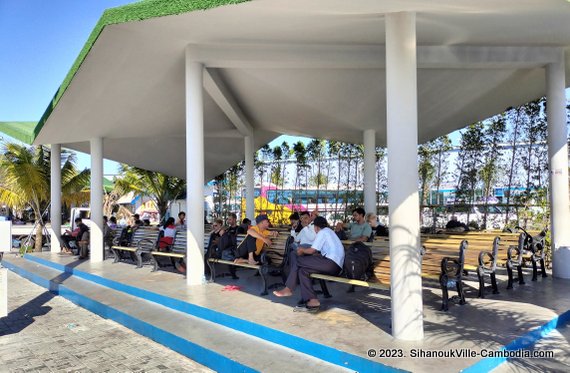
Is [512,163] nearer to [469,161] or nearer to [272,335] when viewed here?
[469,161]

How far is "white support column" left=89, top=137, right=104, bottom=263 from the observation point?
1027 centimetres

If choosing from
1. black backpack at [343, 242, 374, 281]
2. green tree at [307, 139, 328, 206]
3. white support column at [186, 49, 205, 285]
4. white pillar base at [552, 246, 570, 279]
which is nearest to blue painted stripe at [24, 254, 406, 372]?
white support column at [186, 49, 205, 285]

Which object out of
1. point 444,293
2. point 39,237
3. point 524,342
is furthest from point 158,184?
point 524,342

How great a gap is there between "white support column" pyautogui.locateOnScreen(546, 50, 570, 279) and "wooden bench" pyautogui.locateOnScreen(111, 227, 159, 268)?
24.3 feet

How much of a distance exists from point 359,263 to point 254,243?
2079 mm

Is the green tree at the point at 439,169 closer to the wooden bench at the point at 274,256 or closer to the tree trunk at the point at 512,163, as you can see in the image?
the tree trunk at the point at 512,163

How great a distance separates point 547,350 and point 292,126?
8.66 meters

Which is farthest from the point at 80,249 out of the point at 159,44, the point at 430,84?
the point at 430,84

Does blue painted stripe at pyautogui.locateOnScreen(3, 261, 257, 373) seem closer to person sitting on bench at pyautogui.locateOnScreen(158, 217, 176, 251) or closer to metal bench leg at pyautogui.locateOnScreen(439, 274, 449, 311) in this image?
person sitting on bench at pyautogui.locateOnScreen(158, 217, 176, 251)

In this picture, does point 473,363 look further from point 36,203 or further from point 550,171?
point 36,203

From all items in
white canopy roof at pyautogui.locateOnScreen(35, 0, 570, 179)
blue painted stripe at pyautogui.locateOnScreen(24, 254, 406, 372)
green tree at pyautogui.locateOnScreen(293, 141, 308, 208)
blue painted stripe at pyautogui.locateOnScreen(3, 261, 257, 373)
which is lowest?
blue painted stripe at pyautogui.locateOnScreen(3, 261, 257, 373)

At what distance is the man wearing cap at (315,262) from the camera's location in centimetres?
493

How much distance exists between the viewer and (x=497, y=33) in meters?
5.38

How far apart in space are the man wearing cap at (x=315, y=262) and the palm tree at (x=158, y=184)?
56.3 ft
